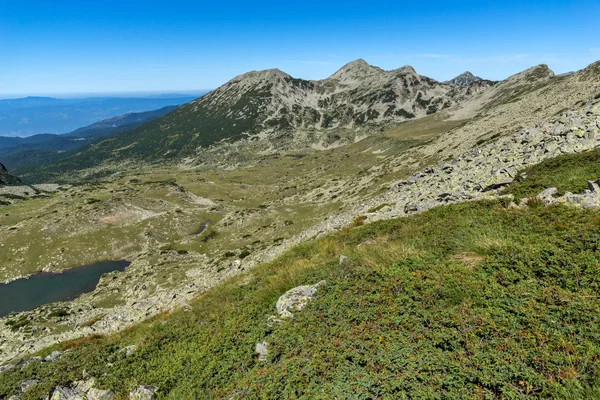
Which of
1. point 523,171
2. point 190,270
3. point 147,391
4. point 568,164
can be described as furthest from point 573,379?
point 190,270

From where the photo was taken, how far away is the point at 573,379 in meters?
6.12

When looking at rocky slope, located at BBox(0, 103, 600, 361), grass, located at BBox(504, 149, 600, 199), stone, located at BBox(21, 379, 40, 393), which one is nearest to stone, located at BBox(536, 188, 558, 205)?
grass, located at BBox(504, 149, 600, 199)

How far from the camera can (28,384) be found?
1448 cm

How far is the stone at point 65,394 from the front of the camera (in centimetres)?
1248

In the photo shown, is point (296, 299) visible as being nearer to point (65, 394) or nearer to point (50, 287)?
point (65, 394)

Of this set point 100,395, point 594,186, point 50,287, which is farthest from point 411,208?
point 50,287

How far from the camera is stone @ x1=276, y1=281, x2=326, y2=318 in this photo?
1242cm

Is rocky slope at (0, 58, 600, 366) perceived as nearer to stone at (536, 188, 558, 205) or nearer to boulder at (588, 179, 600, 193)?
stone at (536, 188, 558, 205)

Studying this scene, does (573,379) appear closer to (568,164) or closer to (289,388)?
(289,388)

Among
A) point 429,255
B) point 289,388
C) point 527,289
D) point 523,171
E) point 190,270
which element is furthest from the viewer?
point 190,270

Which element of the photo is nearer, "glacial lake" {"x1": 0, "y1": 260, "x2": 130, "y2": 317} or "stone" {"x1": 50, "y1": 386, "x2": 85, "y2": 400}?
"stone" {"x1": 50, "y1": 386, "x2": 85, "y2": 400}

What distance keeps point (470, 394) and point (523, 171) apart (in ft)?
84.3

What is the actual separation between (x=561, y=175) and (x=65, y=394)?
31712 millimetres

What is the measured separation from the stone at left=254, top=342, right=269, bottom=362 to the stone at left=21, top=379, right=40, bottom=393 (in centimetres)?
1254
